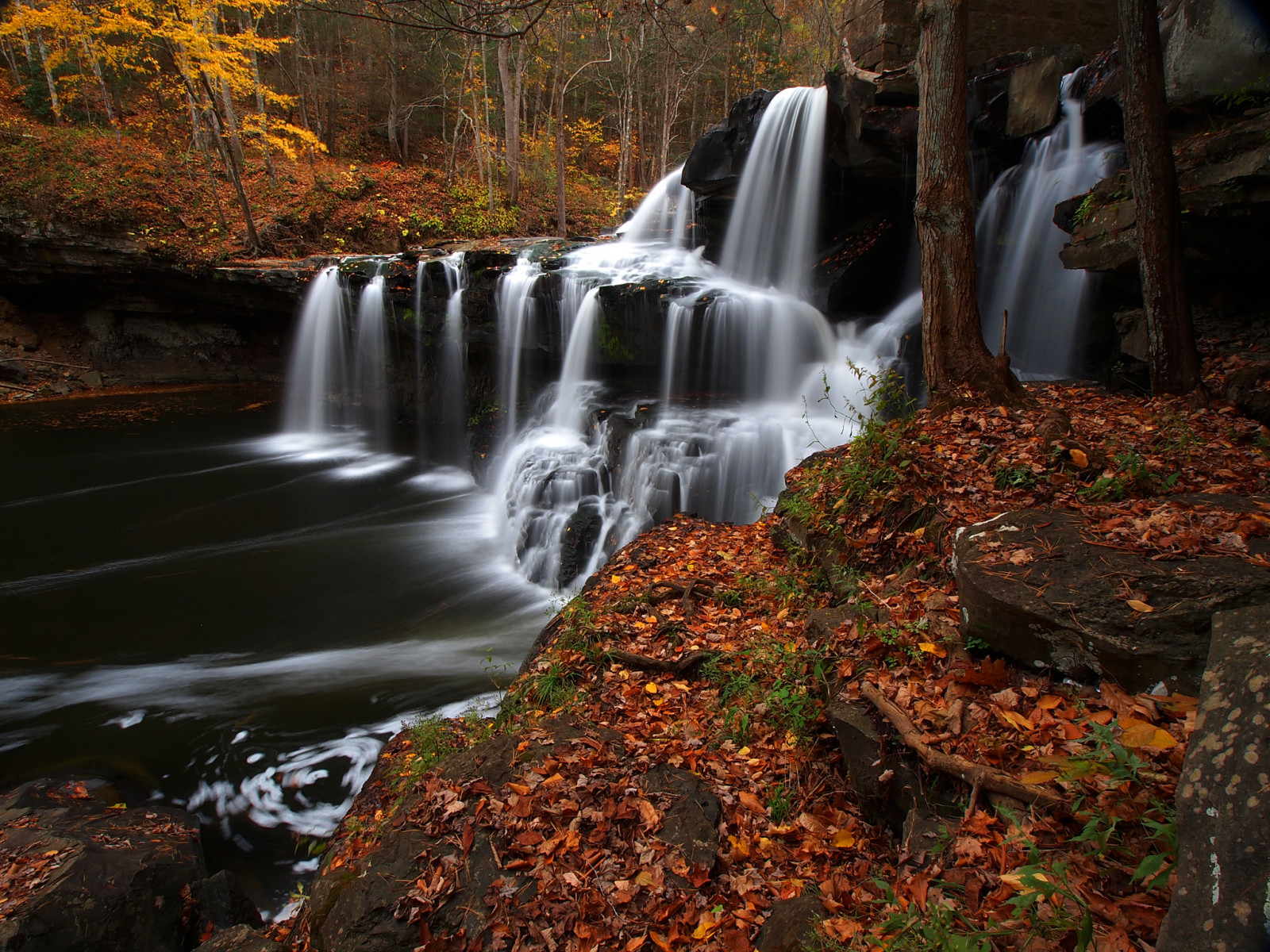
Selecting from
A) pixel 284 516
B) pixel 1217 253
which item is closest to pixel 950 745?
pixel 1217 253

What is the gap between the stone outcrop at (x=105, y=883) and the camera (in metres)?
3.27

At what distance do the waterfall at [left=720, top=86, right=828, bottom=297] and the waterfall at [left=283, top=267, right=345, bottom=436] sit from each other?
10.1m

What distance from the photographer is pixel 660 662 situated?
452 centimetres

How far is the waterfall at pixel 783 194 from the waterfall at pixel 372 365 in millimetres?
8862

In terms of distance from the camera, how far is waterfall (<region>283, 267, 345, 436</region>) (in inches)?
604

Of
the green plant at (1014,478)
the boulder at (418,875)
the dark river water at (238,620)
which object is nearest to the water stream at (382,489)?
the dark river water at (238,620)

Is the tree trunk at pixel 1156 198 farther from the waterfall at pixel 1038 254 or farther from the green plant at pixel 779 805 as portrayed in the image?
the green plant at pixel 779 805

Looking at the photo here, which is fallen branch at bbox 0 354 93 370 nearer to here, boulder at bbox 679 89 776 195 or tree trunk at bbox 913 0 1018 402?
boulder at bbox 679 89 776 195

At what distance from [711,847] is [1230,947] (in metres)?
1.84

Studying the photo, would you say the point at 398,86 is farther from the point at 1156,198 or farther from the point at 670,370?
the point at 1156,198

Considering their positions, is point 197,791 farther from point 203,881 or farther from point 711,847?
point 711,847

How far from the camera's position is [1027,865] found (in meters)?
1.97

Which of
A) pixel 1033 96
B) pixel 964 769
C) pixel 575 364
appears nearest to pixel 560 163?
pixel 575 364

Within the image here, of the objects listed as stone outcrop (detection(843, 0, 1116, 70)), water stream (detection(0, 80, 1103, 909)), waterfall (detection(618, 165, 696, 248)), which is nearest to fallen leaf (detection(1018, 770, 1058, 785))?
water stream (detection(0, 80, 1103, 909))
